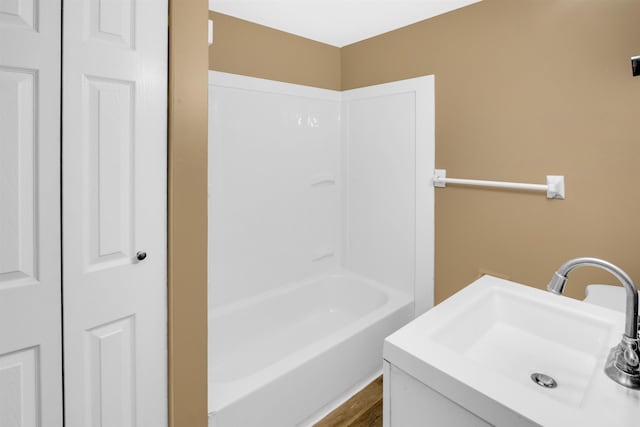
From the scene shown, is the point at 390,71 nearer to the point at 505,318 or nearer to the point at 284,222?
the point at 284,222

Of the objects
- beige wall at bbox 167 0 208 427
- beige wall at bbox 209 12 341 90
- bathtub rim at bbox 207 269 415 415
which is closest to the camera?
beige wall at bbox 167 0 208 427

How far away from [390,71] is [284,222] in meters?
1.36

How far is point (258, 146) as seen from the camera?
241 centimetres

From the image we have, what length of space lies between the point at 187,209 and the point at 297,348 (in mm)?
1517

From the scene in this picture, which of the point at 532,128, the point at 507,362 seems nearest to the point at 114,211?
→ the point at 507,362

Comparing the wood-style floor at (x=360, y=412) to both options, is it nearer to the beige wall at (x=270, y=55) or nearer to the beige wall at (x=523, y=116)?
the beige wall at (x=523, y=116)

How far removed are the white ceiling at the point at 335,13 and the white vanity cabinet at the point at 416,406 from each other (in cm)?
202

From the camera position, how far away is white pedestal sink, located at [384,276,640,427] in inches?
32.1

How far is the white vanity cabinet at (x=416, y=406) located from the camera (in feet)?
3.00

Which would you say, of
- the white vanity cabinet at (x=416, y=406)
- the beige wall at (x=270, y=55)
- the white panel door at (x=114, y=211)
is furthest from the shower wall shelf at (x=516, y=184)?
the white panel door at (x=114, y=211)

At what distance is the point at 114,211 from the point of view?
3.60 feet
